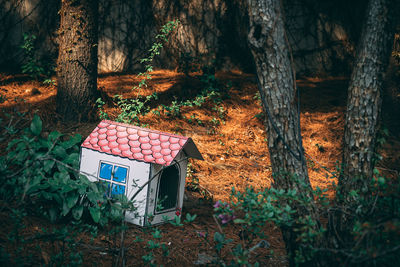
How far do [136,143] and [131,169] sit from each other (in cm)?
28

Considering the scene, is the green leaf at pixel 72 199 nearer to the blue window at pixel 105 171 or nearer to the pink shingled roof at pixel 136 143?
the blue window at pixel 105 171

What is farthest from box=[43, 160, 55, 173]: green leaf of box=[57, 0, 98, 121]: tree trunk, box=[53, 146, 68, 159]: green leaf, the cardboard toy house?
box=[57, 0, 98, 121]: tree trunk

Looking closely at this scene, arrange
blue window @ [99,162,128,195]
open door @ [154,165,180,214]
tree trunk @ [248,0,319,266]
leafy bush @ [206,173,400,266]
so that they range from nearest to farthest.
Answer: leafy bush @ [206,173,400,266], tree trunk @ [248,0,319,266], blue window @ [99,162,128,195], open door @ [154,165,180,214]

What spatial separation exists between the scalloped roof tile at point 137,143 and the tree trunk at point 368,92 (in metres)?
1.57

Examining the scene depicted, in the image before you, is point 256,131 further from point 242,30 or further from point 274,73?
point 274,73

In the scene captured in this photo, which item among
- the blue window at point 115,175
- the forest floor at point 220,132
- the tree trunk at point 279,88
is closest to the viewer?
the tree trunk at point 279,88

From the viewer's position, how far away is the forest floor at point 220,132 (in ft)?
11.5

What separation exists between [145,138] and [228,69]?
5.06m

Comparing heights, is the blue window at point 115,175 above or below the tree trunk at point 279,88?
below

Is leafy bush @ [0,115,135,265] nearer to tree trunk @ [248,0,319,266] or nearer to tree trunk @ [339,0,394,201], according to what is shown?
tree trunk @ [248,0,319,266]

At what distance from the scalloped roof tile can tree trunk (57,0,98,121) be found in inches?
70.1

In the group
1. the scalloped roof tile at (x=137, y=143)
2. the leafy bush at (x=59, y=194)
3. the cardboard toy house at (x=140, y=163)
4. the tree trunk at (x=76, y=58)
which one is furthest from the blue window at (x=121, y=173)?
the tree trunk at (x=76, y=58)

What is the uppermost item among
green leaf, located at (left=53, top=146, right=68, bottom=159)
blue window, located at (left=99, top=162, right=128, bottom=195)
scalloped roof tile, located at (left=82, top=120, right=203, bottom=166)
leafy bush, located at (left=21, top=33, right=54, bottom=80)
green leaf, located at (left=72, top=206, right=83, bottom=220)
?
leafy bush, located at (left=21, top=33, right=54, bottom=80)

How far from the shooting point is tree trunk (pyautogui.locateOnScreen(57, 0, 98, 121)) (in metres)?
5.11
